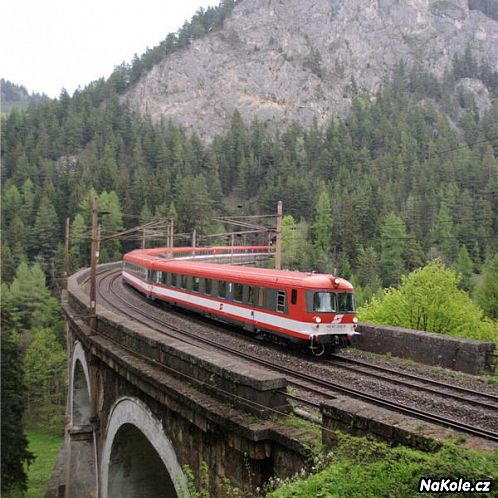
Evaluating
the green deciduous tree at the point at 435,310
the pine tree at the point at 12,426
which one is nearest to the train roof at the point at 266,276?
the green deciduous tree at the point at 435,310

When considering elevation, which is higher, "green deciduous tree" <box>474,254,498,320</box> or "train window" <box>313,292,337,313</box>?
"train window" <box>313,292,337,313</box>

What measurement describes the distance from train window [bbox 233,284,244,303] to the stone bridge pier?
4.31m

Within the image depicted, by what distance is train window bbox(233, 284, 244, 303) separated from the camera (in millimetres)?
17141

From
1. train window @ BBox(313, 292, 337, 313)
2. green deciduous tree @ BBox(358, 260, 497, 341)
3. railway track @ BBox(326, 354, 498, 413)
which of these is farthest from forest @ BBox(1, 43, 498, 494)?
railway track @ BBox(326, 354, 498, 413)

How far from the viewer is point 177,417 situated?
31.1 feet

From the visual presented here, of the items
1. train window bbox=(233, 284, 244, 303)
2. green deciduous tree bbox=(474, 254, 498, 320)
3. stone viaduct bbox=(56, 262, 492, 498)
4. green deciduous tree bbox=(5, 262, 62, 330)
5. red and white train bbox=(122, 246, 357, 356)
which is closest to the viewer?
stone viaduct bbox=(56, 262, 492, 498)

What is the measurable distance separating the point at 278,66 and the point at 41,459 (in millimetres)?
160092

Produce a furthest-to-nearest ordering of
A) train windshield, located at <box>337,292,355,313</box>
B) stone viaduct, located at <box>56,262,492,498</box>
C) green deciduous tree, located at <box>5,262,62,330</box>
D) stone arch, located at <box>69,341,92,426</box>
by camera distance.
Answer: green deciduous tree, located at <box>5,262,62,330</box> → stone arch, located at <box>69,341,92,426</box> → train windshield, located at <box>337,292,355,313</box> → stone viaduct, located at <box>56,262,492,498</box>

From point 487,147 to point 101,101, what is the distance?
110m

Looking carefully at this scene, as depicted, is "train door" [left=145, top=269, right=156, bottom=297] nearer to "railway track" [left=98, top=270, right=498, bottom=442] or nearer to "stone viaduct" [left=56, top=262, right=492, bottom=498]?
"stone viaduct" [left=56, top=262, right=492, bottom=498]

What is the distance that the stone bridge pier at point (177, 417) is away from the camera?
23.3ft

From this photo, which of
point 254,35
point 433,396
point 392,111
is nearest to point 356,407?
point 433,396

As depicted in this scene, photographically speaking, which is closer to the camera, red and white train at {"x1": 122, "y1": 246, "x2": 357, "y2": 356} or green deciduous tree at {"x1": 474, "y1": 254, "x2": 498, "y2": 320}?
red and white train at {"x1": 122, "y1": 246, "x2": 357, "y2": 356}

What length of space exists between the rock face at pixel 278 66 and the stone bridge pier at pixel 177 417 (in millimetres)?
141598
